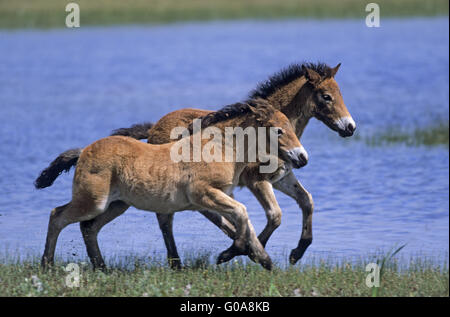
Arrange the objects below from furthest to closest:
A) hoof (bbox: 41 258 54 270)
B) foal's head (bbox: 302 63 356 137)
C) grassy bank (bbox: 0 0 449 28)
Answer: grassy bank (bbox: 0 0 449 28) < foal's head (bbox: 302 63 356 137) < hoof (bbox: 41 258 54 270)

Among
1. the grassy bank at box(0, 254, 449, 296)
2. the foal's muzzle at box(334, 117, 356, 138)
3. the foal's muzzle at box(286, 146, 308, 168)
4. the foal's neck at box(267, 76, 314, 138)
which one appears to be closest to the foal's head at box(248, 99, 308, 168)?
the foal's muzzle at box(286, 146, 308, 168)

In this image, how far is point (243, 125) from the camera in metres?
8.52

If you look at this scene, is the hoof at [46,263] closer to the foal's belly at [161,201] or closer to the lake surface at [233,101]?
the lake surface at [233,101]

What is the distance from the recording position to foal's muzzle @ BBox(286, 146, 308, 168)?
827 cm

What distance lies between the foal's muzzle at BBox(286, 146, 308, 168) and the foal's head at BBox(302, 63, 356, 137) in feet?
4.09

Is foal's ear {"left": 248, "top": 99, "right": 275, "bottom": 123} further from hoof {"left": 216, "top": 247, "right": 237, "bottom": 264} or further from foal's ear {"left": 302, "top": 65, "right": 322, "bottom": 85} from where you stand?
hoof {"left": 216, "top": 247, "right": 237, "bottom": 264}

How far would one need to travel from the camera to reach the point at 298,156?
27.2 ft

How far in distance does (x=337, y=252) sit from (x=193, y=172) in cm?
287

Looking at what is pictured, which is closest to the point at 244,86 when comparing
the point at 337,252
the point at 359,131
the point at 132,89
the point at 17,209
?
the point at 132,89

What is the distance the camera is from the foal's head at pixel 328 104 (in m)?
9.40

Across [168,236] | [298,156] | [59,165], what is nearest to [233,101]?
[168,236]

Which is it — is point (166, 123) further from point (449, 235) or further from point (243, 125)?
point (449, 235)

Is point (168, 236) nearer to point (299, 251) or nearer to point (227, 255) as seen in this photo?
point (227, 255)
